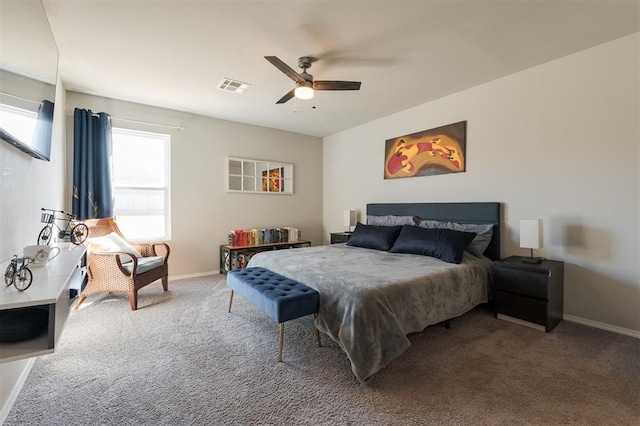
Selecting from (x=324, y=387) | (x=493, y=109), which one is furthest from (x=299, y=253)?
(x=493, y=109)

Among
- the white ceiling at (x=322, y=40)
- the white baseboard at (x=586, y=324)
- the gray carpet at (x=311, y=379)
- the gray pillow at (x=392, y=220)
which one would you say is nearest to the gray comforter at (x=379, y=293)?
the gray carpet at (x=311, y=379)

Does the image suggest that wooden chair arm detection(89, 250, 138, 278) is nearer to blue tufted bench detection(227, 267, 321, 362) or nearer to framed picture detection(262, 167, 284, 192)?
blue tufted bench detection(227, 267, 321, 362)

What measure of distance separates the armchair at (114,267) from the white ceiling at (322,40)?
1.97 meters

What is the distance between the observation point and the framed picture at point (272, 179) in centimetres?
548

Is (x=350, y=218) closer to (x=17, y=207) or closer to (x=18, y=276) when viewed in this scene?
(x=17, y=207)

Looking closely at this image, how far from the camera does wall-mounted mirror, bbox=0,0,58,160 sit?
1.51m

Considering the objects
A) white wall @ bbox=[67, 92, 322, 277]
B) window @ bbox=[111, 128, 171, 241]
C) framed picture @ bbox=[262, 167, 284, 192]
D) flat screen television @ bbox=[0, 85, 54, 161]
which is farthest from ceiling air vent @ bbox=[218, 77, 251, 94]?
framed picture @ bbox=[262, 167, 284, 192]

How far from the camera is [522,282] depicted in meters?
2.79

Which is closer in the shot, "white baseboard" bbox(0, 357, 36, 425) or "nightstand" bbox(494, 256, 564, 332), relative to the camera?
"white baseboard" bbox(0, 357, 36, 425)

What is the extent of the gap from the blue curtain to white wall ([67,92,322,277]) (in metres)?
0.18

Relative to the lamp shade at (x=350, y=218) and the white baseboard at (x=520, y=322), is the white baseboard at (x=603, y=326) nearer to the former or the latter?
the white baseboard at (x=520, y=322)

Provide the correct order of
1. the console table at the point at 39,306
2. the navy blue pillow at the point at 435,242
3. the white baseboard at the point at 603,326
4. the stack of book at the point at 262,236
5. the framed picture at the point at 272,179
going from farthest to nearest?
the framed picture at the point at 272,179
the stack of book at the point at 262,236
the navy blue pillow at the point at 435,242
the white baseboard at the point at 603,326
the console table at the point at 39,306

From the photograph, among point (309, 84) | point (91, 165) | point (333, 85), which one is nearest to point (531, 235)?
point (333, 85)

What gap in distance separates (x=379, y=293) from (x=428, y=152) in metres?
2.83
